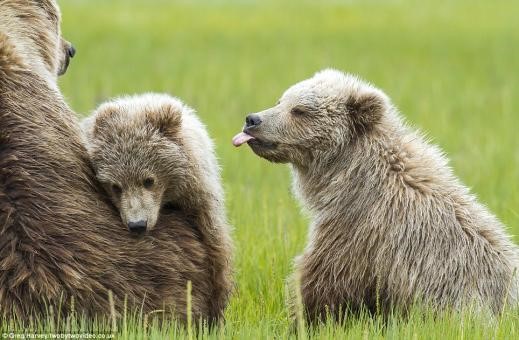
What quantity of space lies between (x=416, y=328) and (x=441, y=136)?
8066mm

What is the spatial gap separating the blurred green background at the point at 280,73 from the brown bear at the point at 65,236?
0.36 meters

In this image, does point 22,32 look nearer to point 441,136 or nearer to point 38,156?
point 38,156

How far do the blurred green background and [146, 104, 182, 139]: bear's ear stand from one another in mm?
1048

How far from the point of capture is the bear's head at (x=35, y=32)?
5629 mm

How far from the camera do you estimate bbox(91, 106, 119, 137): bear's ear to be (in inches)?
227

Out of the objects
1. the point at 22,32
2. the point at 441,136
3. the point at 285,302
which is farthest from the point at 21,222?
the point at 441,136

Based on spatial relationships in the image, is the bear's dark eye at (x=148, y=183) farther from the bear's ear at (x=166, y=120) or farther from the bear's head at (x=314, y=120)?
the bear's head at (x=314, y=120)

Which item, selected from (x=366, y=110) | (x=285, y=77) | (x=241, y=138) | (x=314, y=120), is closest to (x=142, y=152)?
(x=241, y=138)

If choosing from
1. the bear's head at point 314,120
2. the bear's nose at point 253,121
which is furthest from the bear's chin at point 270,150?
the bear's nose at point 253,121

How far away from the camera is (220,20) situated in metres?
23.6

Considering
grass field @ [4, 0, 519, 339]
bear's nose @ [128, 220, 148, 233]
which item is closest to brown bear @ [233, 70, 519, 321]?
grass field @ [4, 0, 519, 339]

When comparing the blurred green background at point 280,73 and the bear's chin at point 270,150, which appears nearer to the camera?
the bear's chin at point 270,150

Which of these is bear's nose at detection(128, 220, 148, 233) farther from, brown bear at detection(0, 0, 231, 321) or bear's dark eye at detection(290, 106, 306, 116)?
bear's dark eye at detection(290, 106, 306, 116)

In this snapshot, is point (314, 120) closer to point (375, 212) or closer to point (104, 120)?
point (375, 212)
